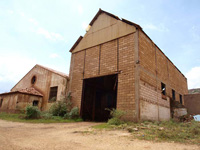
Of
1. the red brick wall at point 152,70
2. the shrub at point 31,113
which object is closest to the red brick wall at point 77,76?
the shrub at point 31,113

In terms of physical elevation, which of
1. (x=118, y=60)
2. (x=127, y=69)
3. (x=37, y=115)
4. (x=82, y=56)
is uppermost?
(x=82, y=56)

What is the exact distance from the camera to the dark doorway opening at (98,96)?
15.0m

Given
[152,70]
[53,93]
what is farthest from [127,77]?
[53,93]

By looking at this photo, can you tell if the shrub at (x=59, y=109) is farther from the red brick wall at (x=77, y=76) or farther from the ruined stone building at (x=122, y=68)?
the ruined stone building at (x=122, y=68)

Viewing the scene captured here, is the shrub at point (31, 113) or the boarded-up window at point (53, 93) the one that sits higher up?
the boarded-up window at point (53, 93)

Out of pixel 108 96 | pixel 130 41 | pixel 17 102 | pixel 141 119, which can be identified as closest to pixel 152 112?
pixel 141 119

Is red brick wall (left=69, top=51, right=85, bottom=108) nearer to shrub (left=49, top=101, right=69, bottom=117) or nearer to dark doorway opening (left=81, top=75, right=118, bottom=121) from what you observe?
dark doorway opening (left=81, top=75, right=118, bottom=121)

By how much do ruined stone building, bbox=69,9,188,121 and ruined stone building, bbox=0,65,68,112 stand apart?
1546 mm

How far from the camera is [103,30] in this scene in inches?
551

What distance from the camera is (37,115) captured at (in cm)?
1199

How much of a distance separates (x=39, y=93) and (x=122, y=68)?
10.5 m

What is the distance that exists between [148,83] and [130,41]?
141 inches

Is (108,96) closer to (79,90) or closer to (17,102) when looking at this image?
(79,90)

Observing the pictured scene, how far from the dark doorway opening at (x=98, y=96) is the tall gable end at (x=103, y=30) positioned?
356cm
